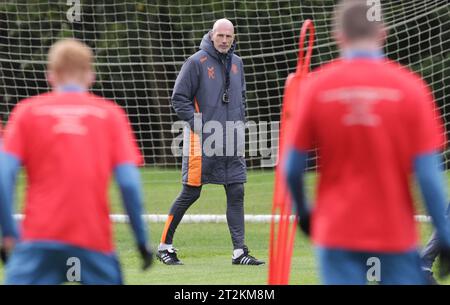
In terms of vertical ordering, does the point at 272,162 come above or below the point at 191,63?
below

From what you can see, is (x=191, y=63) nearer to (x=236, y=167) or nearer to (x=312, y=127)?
(x=236, y=167)

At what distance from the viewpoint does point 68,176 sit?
5.40 metres

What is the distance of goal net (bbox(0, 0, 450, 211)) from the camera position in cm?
1820

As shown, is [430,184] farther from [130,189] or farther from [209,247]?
[209,247]

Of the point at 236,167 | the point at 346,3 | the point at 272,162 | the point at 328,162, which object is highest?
the point at 346,3

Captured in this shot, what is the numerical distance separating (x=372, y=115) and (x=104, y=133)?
1213mm

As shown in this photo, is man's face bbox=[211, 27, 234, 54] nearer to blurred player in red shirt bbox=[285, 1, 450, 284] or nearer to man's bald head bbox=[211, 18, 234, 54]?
man's bald head bbox=[211, 18, 234, 54]

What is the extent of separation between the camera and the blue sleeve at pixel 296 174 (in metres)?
5.19

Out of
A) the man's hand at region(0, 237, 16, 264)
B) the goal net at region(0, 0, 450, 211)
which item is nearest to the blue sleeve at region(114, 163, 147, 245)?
the man's hand at region(0, 237, 16, 264)

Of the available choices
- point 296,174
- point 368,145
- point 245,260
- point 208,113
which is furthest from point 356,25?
point 208,113

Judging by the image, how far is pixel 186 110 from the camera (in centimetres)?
1025

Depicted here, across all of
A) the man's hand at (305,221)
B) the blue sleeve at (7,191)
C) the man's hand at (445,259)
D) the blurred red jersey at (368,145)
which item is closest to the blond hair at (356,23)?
the blurred red jersey at (368,145)

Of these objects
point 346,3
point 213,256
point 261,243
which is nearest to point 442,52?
point 261,243

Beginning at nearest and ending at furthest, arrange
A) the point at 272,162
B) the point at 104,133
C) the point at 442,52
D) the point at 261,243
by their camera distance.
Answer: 1. the point at 104,133
2. the point at 261,243
3. the point at 442,52
4. the point at 272,162
